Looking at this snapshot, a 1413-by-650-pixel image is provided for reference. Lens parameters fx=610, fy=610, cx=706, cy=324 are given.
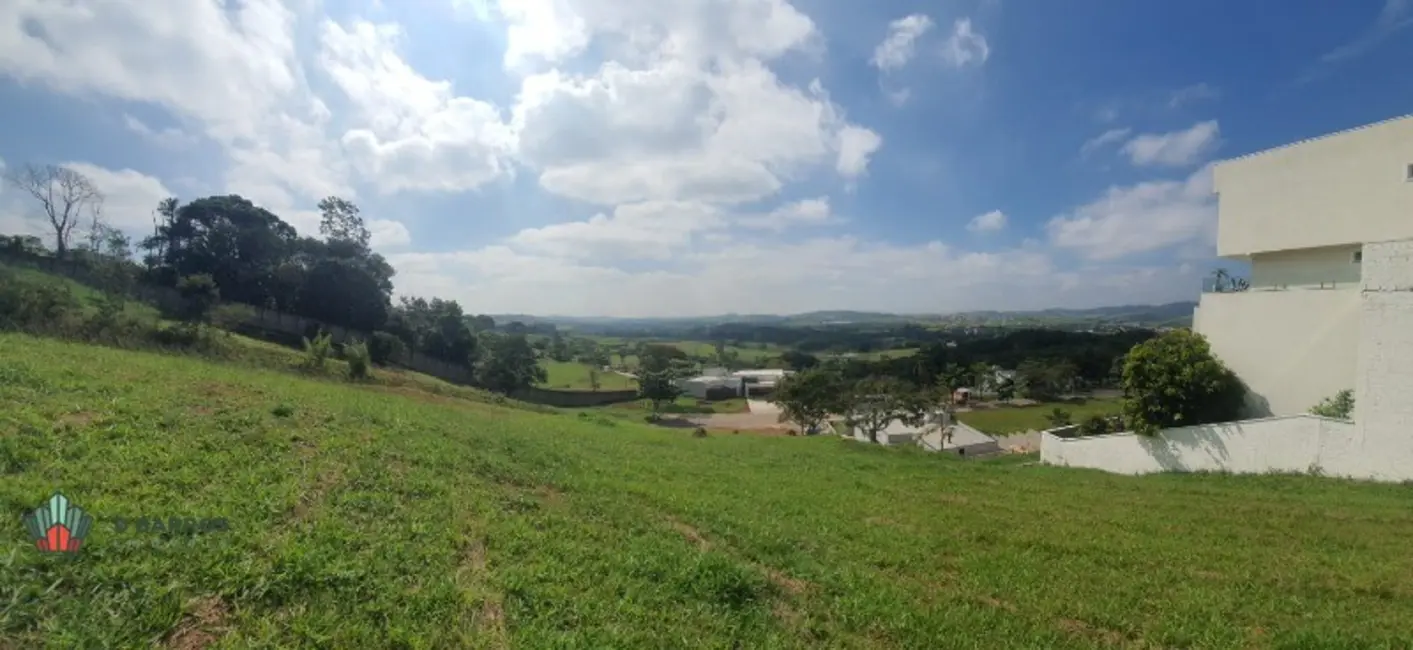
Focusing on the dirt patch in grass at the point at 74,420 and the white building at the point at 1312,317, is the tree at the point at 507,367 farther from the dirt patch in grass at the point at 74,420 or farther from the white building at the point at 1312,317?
the white building at the point at 1312,317

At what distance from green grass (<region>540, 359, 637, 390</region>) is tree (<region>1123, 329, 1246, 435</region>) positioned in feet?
162

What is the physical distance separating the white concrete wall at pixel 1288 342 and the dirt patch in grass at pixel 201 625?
17.2m

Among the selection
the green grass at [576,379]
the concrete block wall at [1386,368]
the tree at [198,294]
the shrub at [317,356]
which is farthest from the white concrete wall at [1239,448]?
the green grass at [576,379]

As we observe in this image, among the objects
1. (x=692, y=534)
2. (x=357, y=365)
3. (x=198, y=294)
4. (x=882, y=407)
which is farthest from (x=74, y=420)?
(x=198, y=294)

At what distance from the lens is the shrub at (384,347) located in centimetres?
4059

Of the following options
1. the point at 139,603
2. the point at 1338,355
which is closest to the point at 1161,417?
the point at 1338,355

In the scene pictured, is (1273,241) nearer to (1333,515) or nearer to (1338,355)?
(1338,355)

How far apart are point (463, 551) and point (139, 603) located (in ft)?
5.98

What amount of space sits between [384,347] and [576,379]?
2774 centimetres

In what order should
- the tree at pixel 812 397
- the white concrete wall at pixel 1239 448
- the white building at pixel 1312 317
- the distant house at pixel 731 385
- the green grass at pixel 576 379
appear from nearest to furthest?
1. the white building at pixel 1312 317
2. the white concrete wall at pixel 1239 448
3. the tree at pixel 812 397
4. the green grass at pixel 576 379
5. the distant house at pixel 731 385

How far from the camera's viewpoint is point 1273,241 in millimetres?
15305

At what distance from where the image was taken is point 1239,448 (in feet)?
40.2

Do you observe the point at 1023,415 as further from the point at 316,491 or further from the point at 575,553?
the point at 316,491

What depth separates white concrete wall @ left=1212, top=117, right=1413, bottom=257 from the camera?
12867 mm
